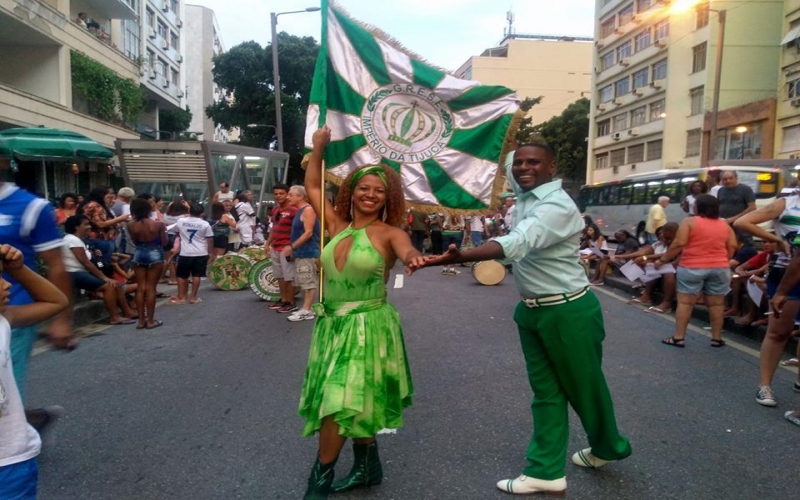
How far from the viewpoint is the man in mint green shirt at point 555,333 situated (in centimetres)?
334

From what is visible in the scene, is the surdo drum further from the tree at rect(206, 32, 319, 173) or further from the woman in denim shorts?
the tree at rect(206, 32, 319, 173)

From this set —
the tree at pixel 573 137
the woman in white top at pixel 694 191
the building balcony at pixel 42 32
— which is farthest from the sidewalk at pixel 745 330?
the tree at pixel 573 137

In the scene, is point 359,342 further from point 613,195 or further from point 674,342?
point 613,195

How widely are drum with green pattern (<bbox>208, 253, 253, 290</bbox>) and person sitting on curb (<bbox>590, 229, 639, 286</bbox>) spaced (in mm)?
6582

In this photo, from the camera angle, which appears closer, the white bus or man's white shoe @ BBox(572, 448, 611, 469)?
man's white shoe @ BBox(572, 448, 611, 469)

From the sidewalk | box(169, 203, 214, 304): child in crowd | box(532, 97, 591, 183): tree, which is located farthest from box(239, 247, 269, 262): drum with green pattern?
box(532, 97, 591, 183): tree

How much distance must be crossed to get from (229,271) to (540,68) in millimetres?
69193

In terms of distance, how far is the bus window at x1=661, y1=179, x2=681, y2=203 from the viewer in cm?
2250

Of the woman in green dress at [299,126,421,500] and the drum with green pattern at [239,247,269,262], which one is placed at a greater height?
the woman in green dress at [299,126,421,500]

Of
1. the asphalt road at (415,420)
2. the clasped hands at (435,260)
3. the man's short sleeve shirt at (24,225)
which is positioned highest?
the man's short sleeve shirt at (24,225)

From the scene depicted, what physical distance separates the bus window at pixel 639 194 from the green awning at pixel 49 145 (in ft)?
63.3

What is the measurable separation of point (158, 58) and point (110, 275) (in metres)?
35.8

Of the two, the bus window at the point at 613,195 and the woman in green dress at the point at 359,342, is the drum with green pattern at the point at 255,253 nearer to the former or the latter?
the woman in green dress at the point at 359,342

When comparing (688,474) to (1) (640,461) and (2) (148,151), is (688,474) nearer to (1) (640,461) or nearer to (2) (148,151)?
(1) (640,461)
